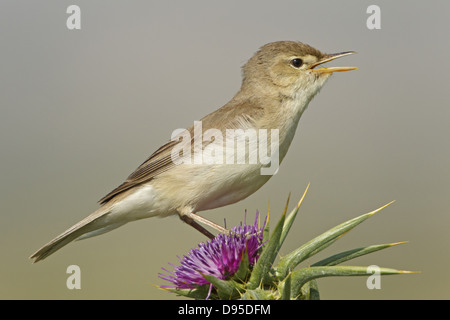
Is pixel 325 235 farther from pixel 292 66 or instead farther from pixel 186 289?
pixel 292 66

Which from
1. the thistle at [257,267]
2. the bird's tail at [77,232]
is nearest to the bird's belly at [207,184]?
the bird's tail at [77,232]

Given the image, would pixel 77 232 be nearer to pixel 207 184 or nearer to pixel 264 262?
pixel 207 184

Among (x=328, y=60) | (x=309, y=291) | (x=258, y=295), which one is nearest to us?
(x=258, y=295)

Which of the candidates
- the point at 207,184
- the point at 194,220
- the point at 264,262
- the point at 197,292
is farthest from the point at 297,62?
the point at 197,292

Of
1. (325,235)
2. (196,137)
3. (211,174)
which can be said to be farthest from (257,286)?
(196,137)

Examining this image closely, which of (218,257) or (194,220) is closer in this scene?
(218,257)

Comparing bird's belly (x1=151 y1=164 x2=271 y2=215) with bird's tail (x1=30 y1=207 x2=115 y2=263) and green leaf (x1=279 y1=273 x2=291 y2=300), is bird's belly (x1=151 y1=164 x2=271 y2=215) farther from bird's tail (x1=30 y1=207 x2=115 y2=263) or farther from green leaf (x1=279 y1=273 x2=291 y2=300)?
green leaf (x1=279 y1=273 x2=291 y2=300)

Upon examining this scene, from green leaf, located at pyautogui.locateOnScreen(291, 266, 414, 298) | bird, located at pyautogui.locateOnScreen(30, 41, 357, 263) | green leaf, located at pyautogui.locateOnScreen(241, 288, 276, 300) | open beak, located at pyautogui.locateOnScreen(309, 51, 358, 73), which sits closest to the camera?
green leaf, located at pyautogui.locateOnScreen(291, 266, 414, 298)

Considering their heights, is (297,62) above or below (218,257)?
above

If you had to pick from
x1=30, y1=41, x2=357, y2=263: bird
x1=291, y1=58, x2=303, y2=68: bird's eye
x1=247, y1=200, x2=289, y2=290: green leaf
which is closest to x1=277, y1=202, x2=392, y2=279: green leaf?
x1=247, y1=200, x2=289, y2=290: green leaf
